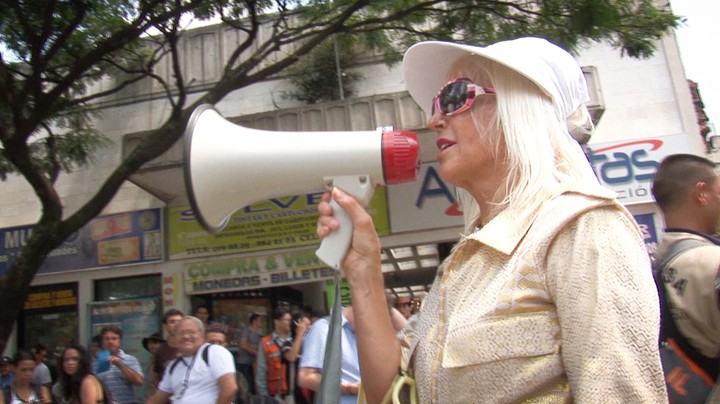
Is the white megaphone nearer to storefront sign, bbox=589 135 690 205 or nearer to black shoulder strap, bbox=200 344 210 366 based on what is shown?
black shoulder strap, bbox=200 344 210 366

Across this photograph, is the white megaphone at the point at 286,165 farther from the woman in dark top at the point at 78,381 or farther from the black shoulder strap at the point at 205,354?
the woman in dark top at the point at 78,381

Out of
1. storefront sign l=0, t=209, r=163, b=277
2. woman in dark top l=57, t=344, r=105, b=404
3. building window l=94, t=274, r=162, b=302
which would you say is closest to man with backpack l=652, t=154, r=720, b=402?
woman in dark top l=57, t=344, r=105, b=404

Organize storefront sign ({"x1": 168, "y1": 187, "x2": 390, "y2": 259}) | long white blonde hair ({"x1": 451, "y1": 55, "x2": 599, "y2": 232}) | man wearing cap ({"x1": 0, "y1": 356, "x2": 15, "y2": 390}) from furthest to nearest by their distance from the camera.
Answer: storefront sign ({"x1": 168, "y1": 187, "x2": 390, "y2": 259}) → man wearing cap ({"x1": 0, "y1": 356, "x2": 15, "y2": 390}) → long white blonde hair ({"x1": 451, "y1": 55, "x2": 599, "y2": 232})

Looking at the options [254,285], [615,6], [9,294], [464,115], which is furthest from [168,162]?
[464,115]

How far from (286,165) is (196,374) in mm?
3169

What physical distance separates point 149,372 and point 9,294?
1.57 meters

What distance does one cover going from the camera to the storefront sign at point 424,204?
9273 millimetres

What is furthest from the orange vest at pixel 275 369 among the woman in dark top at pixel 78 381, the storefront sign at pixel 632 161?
the storefront sign at pixel 632 161

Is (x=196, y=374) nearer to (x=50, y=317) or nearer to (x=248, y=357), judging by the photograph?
(x=248, y=357)

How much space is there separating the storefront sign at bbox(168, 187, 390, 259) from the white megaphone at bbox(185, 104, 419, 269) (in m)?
7.72

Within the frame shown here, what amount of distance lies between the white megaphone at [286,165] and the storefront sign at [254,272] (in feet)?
25.2

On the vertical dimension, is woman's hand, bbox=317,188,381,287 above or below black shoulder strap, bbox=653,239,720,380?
above

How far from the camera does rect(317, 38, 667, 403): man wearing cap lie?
0.96 meters

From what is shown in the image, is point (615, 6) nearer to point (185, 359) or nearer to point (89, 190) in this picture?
point (185, 359)
